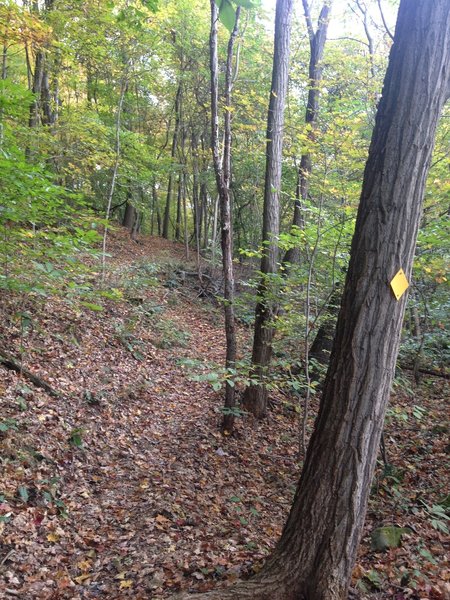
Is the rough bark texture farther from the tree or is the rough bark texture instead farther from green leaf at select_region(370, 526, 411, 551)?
the tree

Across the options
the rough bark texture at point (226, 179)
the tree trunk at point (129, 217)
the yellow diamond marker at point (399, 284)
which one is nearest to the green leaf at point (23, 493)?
the rough bark texture at point (226, 179)

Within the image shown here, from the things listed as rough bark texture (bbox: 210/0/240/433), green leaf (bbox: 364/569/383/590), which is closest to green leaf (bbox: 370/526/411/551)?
green leaf (bbox: 364/569/383/590)

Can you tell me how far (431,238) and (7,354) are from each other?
234 inches

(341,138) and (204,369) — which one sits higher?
(341,138)

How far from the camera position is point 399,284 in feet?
8.55

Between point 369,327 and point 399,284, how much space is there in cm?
34

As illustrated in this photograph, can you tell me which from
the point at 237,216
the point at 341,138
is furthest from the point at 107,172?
the point at 341,138

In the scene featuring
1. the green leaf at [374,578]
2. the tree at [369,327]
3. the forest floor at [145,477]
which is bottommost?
the forest floor at [145,477]

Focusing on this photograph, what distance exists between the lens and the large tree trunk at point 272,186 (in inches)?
256

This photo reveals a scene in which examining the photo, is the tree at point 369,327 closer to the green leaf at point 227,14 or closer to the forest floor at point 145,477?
the forest floor at point 145,477

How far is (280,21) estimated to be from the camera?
6500mm

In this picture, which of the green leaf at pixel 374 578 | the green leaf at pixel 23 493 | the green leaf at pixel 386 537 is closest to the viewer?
the green leaf at pixel 374 578

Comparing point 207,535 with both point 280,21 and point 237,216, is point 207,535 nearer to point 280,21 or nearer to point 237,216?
point 280,21

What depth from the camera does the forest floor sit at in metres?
3.43
